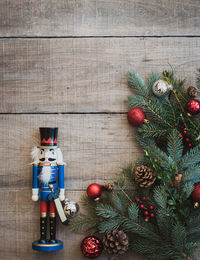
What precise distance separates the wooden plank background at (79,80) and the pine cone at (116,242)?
19 centimetres

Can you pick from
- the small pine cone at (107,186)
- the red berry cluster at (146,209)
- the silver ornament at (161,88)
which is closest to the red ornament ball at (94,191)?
the small pine cone at (107,186)

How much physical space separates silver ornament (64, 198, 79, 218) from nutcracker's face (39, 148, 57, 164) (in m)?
0.15

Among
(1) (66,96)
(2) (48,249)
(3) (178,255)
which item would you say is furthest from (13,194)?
(3) (178,255)

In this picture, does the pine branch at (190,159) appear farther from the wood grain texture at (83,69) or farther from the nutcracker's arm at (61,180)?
the nutcracker's arm at (61,180)

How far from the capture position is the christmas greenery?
89 cm

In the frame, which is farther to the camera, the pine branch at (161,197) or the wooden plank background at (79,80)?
the wooden plank background at (79,80)

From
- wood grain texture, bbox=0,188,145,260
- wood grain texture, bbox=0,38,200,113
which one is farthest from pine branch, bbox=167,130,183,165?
wood grain texture, bbox=0,188,145,260

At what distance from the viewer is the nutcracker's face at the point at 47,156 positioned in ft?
3.15

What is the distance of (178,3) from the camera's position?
3.37 ft

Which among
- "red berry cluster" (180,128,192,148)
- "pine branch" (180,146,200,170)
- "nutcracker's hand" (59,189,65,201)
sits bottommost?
"nutcracker's hand" (59,189,65,201)

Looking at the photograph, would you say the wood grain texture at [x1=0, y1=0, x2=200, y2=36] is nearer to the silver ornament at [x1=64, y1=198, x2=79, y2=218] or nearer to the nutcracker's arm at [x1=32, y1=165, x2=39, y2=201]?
the nutcracker's arm at [x1=32, y1=165, x2=39, y2=201]

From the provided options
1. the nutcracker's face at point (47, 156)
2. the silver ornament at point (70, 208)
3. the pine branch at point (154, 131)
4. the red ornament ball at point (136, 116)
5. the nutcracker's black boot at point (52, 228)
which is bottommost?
the nutcracker's black boot at point (52, 228)

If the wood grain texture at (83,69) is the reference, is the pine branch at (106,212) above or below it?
below

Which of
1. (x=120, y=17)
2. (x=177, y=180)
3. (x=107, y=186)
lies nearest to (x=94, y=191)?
(x=107, y=186)
